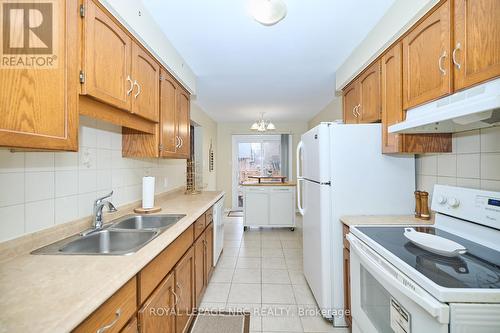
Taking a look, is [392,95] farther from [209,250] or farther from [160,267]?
[209,250]

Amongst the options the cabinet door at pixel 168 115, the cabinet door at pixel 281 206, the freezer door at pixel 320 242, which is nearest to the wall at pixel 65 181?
the cabinet door at pixel 168 115

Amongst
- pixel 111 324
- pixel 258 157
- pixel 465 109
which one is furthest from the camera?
pixel 258 157

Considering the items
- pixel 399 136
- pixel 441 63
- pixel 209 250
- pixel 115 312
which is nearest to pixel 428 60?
pixel 441 63

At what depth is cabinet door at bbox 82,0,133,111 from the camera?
1.14 metres

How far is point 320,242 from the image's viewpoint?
191cm

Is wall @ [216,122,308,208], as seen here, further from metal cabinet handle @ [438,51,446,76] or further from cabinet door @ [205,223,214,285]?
metal cabinet handle @ [438,51,446,76]

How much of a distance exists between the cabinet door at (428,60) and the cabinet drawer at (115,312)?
70.4 inches

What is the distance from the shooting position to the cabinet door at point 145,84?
1615 mm

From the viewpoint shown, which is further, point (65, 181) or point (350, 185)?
point (350, 185)

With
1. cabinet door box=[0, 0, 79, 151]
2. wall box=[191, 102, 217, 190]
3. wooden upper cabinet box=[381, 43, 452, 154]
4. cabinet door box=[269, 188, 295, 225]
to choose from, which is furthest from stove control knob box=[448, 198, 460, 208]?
wall box=[191, 102, 217, 190]

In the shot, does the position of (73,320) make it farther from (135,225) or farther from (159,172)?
(159,172)

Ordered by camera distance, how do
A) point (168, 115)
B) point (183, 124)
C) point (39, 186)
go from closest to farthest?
point (39, 186) → point (168, 115) → point (183, 124)

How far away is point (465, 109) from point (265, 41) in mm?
1632

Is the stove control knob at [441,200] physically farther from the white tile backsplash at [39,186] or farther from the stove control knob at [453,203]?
the white tile backsplash at [39,186]
